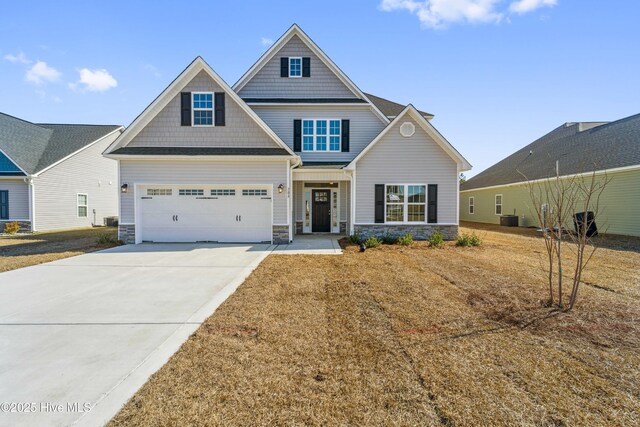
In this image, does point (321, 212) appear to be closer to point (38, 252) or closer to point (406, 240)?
point (406, 240)

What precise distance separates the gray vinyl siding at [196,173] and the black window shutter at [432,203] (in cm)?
595

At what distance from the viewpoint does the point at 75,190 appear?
65.6 ft

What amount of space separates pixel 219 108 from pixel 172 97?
1.87 meters

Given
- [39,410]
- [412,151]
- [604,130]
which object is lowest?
[39,410]

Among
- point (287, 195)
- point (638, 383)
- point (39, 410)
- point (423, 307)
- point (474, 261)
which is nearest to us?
point (39, 410)

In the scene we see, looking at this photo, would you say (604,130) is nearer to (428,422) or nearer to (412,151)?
(412,151)

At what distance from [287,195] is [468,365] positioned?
32.7ft

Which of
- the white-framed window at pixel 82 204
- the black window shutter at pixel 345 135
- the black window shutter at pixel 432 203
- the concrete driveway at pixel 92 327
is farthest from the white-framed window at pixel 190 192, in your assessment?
the white-framed window at pixel 82 204

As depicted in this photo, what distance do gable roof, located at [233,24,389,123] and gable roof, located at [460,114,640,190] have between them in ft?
27.1

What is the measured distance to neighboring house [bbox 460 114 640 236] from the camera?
14.9 m

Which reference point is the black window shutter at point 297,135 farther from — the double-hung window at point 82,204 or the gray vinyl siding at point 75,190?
the double-hung window at point 82,204

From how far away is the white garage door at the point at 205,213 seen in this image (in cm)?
1273

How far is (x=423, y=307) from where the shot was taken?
5.16 meters

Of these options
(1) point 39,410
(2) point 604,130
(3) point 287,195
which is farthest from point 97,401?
(2) point 604,130
